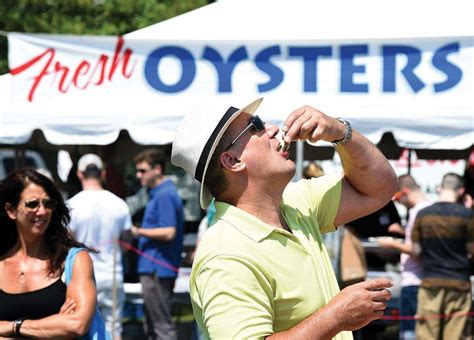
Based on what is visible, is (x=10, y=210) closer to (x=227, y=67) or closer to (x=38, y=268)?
(x=38, y=268)

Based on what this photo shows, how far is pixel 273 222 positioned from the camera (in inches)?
106

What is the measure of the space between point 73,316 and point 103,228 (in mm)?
4259

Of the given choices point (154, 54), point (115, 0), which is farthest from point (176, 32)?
point (115, 0)

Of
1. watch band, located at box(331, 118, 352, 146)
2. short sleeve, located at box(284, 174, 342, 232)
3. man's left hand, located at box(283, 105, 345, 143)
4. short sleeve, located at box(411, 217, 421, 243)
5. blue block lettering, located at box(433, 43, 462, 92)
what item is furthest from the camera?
short sleeve, located at box(411, 217, 421, 243)

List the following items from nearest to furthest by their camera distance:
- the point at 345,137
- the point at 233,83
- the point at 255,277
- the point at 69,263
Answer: the point at 255,277 → the point at 345,137 → the point at 69,263 → the point at 233,83

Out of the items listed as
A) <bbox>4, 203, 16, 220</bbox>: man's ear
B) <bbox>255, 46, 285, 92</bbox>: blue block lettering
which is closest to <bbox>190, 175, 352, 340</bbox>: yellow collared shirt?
<bbox>4, 203, 16, 220</bbox>: man's ear

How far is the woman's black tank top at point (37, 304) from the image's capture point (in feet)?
13.3

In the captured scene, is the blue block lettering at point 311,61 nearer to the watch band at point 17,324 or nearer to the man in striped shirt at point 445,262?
the man in striped shirt at point 445,262

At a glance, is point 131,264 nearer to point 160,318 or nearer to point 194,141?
point 160,318

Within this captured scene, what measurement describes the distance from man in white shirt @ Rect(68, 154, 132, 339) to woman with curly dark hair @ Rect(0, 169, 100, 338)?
3636 mm

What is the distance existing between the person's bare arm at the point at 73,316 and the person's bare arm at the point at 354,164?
1406mm

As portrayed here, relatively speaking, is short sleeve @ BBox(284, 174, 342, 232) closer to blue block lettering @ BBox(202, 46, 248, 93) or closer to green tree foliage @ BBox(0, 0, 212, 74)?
blue block lettering @ BBox(202, 46, 248, 93)

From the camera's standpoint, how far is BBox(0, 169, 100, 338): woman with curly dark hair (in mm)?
4008

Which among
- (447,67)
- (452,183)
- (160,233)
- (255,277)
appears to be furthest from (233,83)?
(255,277)
